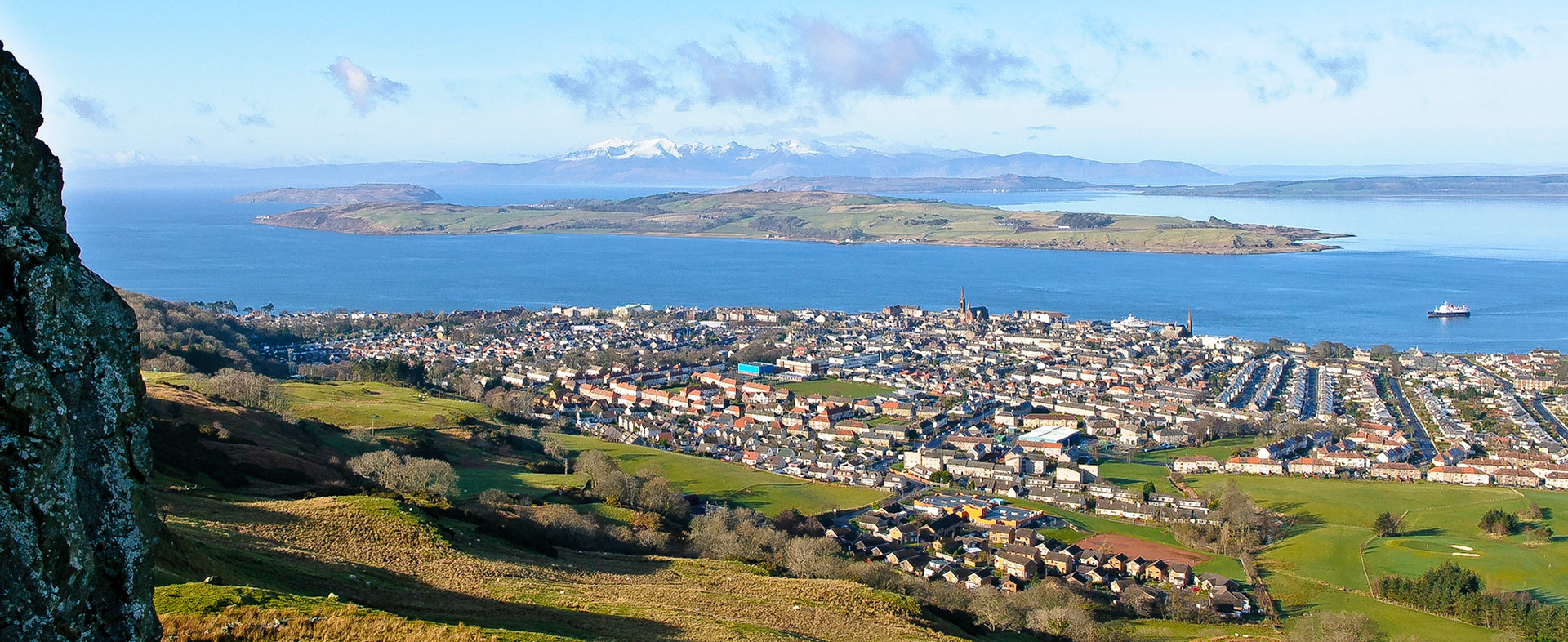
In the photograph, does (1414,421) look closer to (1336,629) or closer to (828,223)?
(1336,629)

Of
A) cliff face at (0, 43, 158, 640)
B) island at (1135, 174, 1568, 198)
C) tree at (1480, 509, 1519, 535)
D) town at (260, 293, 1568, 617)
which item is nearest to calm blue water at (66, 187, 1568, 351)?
town at (260, 293, 1568, 617)

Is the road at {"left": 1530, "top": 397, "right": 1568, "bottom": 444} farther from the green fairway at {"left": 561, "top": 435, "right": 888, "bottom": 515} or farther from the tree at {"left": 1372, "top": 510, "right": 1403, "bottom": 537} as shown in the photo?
the green fairway at {"left": 561, "top": 435, "right": 888, "bottom": 515}

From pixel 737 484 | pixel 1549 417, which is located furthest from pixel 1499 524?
pixel 1549 417

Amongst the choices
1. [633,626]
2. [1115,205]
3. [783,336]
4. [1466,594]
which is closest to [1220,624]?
[1466,594]

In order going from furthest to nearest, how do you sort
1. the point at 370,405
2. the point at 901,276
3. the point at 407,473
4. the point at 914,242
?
the point at 914,242 < the point at 901,276 < the point at 370,405 < the point at 407,473

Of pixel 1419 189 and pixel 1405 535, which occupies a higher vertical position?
pixel 1419 189

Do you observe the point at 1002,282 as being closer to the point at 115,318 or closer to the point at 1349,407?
the point at 1349,407
